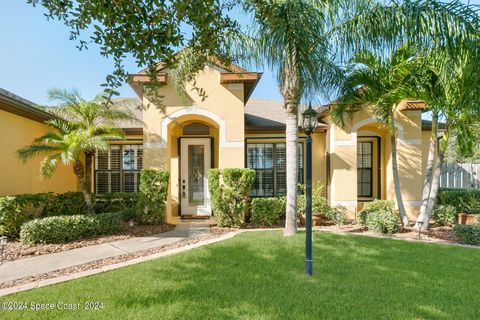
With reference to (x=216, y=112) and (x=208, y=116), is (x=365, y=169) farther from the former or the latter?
(x=208, y=116)

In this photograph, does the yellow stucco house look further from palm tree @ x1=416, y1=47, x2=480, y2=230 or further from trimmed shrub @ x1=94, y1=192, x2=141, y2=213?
palm tree @ x1=416, y1=47, x2=480, y2=230

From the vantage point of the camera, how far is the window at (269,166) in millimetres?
11719

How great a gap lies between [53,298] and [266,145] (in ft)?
30.1

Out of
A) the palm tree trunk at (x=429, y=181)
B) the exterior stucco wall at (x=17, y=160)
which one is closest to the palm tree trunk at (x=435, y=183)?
the palm tree trunk at (x=429, y=181)

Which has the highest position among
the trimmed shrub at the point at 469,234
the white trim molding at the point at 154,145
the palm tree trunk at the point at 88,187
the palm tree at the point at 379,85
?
the palm tree at the point at 379,85

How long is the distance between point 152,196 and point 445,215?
33.2 feet

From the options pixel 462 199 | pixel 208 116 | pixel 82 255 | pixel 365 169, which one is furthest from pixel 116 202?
pixel 462 199

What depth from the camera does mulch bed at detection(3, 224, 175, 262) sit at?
6333mm

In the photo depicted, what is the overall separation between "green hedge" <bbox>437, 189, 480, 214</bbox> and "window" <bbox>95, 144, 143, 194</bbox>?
491 inches

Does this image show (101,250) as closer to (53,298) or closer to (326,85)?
(53,298)

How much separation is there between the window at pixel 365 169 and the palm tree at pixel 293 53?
558 centimetres

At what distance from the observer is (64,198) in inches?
351

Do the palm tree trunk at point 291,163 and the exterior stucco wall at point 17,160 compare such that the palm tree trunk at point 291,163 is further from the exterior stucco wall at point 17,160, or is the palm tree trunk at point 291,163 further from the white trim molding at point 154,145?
the exterior stucco wall at point 17,160

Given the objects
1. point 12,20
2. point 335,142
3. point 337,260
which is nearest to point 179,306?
point 337,260
